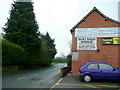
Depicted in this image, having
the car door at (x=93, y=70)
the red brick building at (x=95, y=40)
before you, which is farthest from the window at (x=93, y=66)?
the red brick building at (x=95, y=40)

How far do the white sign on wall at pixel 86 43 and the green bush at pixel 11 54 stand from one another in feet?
34.4

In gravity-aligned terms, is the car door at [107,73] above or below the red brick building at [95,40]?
below

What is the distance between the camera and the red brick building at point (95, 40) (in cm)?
1314

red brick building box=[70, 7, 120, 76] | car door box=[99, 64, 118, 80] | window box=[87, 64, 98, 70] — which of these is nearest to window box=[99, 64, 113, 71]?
car door box=[99, 64, 118, 80]

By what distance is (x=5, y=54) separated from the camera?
18281 mm

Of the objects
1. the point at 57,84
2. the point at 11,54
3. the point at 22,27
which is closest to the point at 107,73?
the point at 57,84

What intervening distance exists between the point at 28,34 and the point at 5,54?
27.6 ft

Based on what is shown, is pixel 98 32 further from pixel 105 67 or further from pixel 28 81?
pixel 28 81

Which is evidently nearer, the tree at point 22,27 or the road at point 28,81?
the road at point 28,81

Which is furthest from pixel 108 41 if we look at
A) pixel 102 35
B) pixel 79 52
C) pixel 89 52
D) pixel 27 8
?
pixel 27 8

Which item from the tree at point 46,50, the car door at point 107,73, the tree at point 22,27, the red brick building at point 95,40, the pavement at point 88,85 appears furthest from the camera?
the tree at point 46,50

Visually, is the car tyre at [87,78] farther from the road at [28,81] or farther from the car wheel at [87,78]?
the road at [28,81]

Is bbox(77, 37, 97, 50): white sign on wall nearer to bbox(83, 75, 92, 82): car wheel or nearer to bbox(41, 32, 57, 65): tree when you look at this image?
bbox(83, 75, 92, 82): car wheel

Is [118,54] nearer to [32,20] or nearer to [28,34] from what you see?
[28,34]
